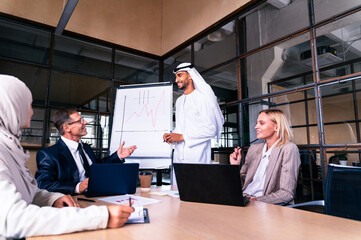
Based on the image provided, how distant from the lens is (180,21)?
4.03m

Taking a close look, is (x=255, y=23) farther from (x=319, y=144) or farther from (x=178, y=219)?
(x=178, y=219)

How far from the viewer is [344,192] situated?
55.4 inches

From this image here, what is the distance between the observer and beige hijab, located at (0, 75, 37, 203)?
905 mm

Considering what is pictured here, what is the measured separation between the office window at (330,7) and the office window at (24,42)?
332cm

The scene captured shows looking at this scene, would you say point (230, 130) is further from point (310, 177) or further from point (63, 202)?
point (63, 202)

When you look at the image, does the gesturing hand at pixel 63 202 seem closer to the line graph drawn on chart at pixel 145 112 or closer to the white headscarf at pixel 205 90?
the white headscarf at pixel 205 90

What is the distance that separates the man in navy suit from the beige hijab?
0.53 meters

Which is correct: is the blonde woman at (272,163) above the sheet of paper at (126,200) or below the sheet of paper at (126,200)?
above

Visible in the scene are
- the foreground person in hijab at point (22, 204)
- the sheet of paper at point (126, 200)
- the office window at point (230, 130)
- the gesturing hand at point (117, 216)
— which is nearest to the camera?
the foreground person in hijab at point (22, 204)

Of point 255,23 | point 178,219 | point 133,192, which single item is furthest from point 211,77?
point 178,219

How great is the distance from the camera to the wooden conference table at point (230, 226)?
0.78 meters

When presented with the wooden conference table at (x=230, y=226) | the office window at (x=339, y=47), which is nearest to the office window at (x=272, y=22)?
the office window at (x=339, y=47)

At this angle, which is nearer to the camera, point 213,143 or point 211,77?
point 213,143

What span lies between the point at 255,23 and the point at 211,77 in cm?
91
